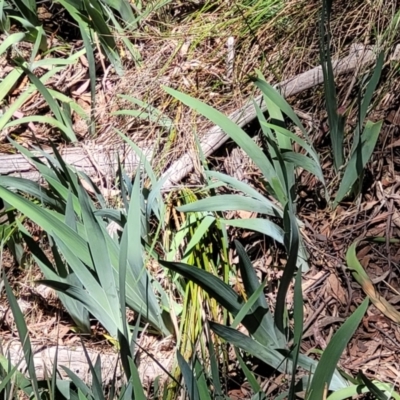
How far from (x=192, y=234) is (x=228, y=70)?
2.15 feet

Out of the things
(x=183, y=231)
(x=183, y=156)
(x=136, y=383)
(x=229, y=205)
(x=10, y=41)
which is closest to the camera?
(x=136, y=383)

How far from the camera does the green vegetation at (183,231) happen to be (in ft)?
3.85

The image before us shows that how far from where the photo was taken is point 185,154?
1768 millimetres

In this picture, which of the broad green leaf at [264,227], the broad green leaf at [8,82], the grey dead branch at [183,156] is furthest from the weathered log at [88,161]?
the broad green leaf at [264,227]

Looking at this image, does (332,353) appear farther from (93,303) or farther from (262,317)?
(93,303)

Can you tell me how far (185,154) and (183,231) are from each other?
0.30 metres

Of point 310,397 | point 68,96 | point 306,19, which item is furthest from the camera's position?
point 68,96

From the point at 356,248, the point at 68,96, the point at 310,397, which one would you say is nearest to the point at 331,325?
the point at 356,248

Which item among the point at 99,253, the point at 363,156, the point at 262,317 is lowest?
the point at 262,317

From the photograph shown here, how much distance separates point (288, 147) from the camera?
5.03ft

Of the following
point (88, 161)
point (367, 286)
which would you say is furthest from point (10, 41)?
point (367, 286)

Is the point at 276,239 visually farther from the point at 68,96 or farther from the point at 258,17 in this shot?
the point at 68,96

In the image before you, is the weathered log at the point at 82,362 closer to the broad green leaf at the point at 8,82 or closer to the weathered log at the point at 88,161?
the weathered log at the point at 88,161

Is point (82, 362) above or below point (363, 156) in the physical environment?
below
